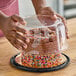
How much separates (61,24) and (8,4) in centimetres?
55

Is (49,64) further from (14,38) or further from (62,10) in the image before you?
(62,10)

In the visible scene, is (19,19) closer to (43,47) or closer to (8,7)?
(43,47)

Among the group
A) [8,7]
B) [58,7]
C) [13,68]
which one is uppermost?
[8,7]

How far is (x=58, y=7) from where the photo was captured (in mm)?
3664

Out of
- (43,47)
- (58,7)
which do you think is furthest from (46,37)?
(58,7)

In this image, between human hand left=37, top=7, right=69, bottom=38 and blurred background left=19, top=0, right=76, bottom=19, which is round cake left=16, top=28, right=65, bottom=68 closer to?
human hand left=37, top=7, right=69, bottom=38

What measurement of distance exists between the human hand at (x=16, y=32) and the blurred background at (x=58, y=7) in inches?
77.3

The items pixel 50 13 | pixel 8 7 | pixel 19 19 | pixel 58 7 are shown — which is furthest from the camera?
pixel 58 7

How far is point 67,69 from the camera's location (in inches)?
37.2

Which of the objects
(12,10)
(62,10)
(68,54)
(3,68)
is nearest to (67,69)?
(68,54)

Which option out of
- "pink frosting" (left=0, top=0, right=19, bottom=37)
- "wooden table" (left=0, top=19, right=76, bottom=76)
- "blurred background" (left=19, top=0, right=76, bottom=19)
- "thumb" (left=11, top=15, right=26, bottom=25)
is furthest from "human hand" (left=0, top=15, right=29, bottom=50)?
"blurred background" (left=19, top=0, right=76, bottom=19)

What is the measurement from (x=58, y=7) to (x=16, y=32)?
2.78m

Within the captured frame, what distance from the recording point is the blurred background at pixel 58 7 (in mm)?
2982

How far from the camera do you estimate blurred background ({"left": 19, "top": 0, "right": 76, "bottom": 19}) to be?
2982 millimetres
